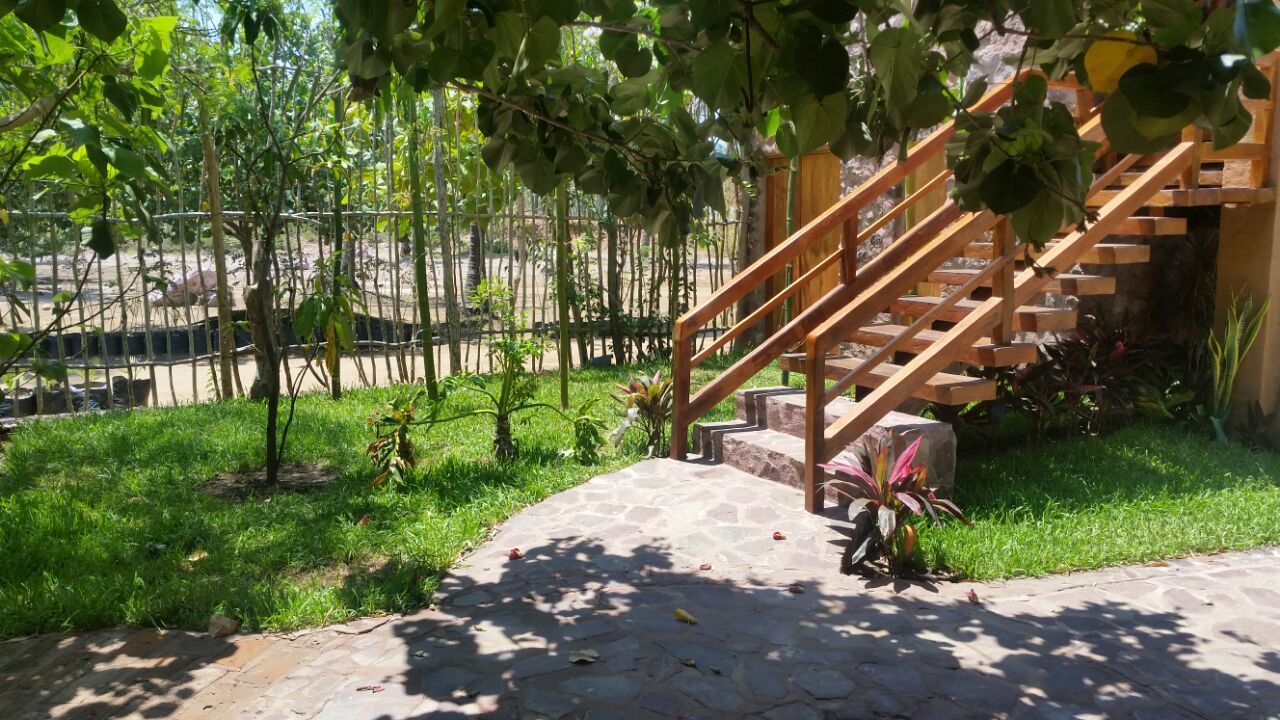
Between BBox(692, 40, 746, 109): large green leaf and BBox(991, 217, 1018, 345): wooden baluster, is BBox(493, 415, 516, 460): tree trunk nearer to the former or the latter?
BBox(991, 217, 1018, 345): wooden baluster

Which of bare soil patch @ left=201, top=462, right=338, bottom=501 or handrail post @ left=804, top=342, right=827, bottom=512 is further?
bare soil patch @ left=201, top=462, right=338, bottom=501

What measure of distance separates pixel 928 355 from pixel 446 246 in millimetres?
5015

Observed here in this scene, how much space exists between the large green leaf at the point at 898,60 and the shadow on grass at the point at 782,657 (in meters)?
2.19

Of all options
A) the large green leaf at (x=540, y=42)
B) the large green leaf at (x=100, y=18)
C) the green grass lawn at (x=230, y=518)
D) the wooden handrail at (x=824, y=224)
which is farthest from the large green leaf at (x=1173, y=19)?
the wooden handrail at (x=824, y=224)

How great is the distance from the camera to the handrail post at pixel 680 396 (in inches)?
240

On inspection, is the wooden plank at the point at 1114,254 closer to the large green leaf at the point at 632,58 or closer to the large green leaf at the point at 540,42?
the large green leaf at the point at 632,58

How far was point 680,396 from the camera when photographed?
619 cm

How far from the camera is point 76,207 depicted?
12.6 feet

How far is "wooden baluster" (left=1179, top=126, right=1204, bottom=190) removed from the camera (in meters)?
6.19

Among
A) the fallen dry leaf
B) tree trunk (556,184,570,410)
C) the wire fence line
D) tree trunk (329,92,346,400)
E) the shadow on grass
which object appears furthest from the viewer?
the wire fence line

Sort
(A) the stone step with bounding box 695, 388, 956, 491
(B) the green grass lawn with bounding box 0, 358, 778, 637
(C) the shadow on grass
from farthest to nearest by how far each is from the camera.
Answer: (A) the stone step with bounding box 695, 388, 956, 491 < (B) the green grass lawn with bounding box 0, 358, 778, 637 < (C) the shadow on grass

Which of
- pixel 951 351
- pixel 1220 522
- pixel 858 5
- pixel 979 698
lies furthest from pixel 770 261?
pixel 858 5

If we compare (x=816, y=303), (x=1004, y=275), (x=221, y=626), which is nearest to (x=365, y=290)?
(x=816, y=303)

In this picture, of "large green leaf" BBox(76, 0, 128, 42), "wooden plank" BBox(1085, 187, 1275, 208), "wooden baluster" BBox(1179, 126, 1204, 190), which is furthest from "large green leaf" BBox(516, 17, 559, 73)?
"wooden baluster" BBox(1179, 126, 1204, 190)
